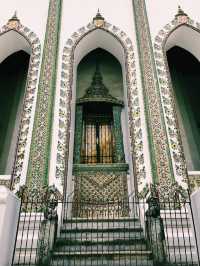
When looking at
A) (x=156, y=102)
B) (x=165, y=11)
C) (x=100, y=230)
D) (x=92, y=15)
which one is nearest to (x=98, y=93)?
(x=156, y=102)

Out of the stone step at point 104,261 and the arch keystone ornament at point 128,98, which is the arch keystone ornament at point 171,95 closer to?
the arch keystone ornament at point 128,98

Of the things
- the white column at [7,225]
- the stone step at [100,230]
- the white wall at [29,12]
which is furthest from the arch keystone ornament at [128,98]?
the white column at [7,225]

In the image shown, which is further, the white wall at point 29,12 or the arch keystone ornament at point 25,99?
the white wall at point 29,12

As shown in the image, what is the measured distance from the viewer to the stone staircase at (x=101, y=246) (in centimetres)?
374

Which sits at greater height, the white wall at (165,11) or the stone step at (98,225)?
the white wall at (165,11)

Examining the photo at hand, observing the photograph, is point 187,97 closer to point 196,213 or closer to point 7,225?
point 196,213

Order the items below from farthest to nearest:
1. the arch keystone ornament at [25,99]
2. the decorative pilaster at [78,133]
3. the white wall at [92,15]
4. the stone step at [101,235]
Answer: the white wall at [92,15] → the decorative pilaster at [78,133] → the arch keystone ornament at [25,99] → the stone step at [101,235]

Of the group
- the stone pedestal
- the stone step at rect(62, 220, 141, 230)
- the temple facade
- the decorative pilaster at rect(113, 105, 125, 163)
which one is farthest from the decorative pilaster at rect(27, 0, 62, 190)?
the stone pedestal

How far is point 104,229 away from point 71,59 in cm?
407

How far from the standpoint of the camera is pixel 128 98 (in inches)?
249

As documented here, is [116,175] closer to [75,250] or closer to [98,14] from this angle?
[75,250]

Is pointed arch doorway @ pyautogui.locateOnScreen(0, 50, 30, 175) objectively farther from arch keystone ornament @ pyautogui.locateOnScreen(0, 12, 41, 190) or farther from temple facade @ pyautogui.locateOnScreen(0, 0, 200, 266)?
arch keystone ornament @ pyautogui.locateOnScreen(0, 12, 41, 190)

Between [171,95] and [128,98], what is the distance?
0.94m

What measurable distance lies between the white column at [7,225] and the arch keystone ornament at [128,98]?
5.90ft
